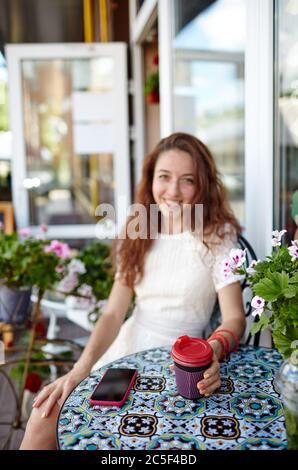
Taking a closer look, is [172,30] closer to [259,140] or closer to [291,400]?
[259,140]

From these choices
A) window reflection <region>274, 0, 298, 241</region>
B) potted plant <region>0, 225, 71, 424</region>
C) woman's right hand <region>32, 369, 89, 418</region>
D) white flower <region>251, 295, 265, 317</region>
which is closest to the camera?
white flower <region>251, 295, 265, 317</region>

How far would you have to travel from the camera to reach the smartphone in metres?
0.92

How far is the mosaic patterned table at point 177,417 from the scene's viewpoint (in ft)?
2.60

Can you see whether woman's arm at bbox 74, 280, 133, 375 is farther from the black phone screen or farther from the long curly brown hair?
the black phone screen

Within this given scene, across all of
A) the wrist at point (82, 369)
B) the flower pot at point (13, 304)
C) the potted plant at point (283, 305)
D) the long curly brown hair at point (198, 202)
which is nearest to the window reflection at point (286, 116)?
the long curly brown hair at point (198, 202)

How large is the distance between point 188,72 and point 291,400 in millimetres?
3188

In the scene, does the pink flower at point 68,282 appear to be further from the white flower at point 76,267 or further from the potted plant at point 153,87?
the potted plant at point 153,87

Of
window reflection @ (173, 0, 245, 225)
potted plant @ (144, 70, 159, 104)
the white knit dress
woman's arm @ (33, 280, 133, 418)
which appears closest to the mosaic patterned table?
woman's arm @ (33, 280, 133, 418)

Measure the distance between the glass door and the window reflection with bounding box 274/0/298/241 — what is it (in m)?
1.99

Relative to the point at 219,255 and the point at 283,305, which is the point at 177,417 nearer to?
the point at 283,305

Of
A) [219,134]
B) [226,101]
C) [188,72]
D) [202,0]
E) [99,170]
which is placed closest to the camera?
[202,0]

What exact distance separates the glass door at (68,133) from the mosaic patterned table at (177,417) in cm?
248

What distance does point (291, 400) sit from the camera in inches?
28.4

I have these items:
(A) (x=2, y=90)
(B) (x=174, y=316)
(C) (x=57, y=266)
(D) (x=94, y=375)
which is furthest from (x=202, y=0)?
(D) (x=94, y=375)
